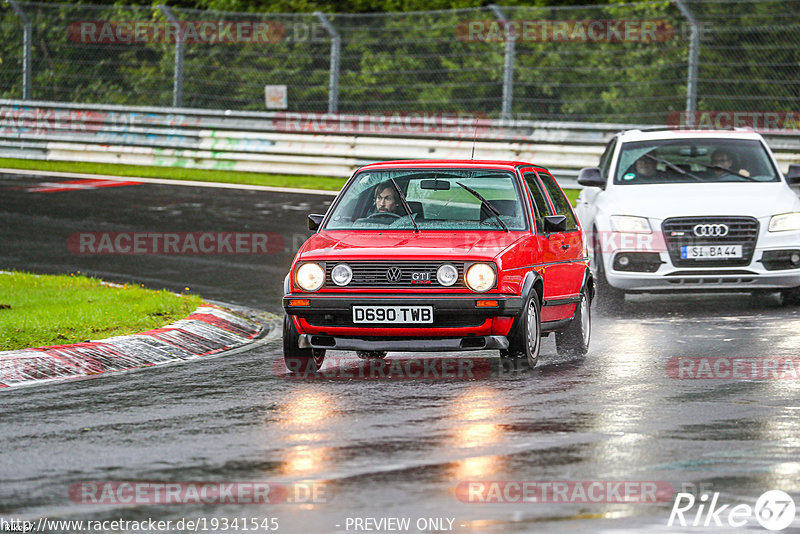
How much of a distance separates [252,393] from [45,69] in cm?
2038

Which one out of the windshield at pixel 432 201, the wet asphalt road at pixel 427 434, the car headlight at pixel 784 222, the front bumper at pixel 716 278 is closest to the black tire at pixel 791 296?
the front bumper at pixel 716 278

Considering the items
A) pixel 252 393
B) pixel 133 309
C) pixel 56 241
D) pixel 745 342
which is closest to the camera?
pixel 252 393

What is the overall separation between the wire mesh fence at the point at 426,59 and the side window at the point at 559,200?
10894mm

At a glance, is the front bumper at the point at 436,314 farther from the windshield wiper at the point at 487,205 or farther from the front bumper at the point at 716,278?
the front bumper at the point at 716,278

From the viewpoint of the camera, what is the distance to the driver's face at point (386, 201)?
10695 mm

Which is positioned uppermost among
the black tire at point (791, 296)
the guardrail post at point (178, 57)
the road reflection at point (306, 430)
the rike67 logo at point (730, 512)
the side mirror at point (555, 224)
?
the guardrail post at point (178, 57)

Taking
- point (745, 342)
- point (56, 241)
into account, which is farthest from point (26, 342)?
point (56, 241)

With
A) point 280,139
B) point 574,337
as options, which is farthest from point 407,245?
point 280,139

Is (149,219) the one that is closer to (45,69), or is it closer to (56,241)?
(56,241)

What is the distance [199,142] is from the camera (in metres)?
26.4

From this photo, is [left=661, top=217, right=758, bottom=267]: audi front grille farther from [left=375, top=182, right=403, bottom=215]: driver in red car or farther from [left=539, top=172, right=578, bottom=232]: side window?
[left=375, top=182, right=403, bottom=215]: driver in red car

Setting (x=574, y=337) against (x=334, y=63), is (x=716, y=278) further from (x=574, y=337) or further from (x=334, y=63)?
(x=334, y=63)

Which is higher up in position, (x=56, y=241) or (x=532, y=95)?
(x=532, y=95)

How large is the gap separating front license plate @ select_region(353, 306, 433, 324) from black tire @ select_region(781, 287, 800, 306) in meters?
5.15
